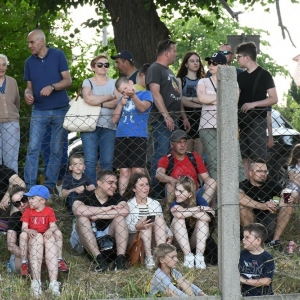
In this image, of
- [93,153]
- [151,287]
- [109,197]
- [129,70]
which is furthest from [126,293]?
[129,70]

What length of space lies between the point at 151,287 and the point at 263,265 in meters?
1.06

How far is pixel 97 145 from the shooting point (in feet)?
32.5

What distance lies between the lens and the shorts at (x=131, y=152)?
9.45 metres

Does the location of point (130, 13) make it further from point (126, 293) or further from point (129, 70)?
point (126, 293)

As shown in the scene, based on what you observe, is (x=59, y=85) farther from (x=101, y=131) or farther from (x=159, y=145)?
(x=159, y=145)

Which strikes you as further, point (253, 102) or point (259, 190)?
point (253, 102)

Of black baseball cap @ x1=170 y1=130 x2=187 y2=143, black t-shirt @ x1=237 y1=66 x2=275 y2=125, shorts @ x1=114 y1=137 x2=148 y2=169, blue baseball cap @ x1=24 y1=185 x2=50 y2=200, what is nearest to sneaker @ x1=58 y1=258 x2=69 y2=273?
blue baseball cap @ x1=24 y1=185 x2=50 y2=200

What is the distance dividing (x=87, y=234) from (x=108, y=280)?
58 cm

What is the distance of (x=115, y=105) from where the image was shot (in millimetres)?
9875

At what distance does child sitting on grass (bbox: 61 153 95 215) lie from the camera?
944cm

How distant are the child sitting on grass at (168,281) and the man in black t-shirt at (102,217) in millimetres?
732

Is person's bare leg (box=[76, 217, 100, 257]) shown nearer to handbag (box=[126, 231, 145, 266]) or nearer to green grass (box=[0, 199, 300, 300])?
green grass (box=[0, 199, 300, 300])

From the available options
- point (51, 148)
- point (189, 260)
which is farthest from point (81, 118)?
point (189, 260)

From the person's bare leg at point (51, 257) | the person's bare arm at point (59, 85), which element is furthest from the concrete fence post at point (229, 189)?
the person's bare arm at point (59, 85)
